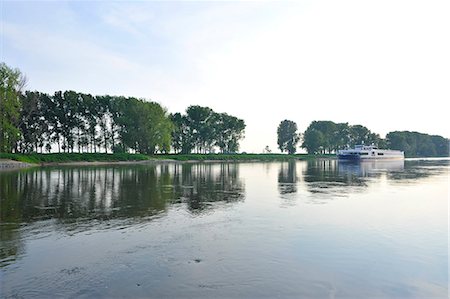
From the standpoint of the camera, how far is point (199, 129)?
143m

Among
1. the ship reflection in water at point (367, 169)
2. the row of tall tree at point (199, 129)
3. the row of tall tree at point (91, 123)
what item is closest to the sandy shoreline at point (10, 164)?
the row of tall tree at point (91, 123)

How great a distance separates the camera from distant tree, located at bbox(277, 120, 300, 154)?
618 ft

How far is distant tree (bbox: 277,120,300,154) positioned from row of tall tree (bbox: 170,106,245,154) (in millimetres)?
45673

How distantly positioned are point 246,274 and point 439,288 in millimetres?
4889

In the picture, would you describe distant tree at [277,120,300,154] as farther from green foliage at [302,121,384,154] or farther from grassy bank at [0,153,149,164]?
grassy bank at [0,153,149,164]

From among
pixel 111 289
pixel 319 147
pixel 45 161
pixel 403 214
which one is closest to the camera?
pixel 111 289

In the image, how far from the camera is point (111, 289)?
845cm

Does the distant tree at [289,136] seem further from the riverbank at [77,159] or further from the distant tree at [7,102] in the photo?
the distant tree at [7,102]

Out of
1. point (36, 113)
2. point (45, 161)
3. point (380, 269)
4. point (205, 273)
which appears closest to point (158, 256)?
point (205, 273)

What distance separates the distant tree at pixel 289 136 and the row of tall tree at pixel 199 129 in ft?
150

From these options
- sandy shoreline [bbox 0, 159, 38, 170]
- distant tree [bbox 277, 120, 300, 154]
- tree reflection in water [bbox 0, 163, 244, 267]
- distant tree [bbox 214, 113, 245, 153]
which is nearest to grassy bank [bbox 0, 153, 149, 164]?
sandy shoreline [bbox 0, 159, 38, 170]

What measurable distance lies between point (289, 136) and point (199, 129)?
210ft

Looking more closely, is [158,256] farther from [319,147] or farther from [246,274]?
[319,147]

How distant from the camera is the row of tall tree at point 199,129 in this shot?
14312 centimetres
